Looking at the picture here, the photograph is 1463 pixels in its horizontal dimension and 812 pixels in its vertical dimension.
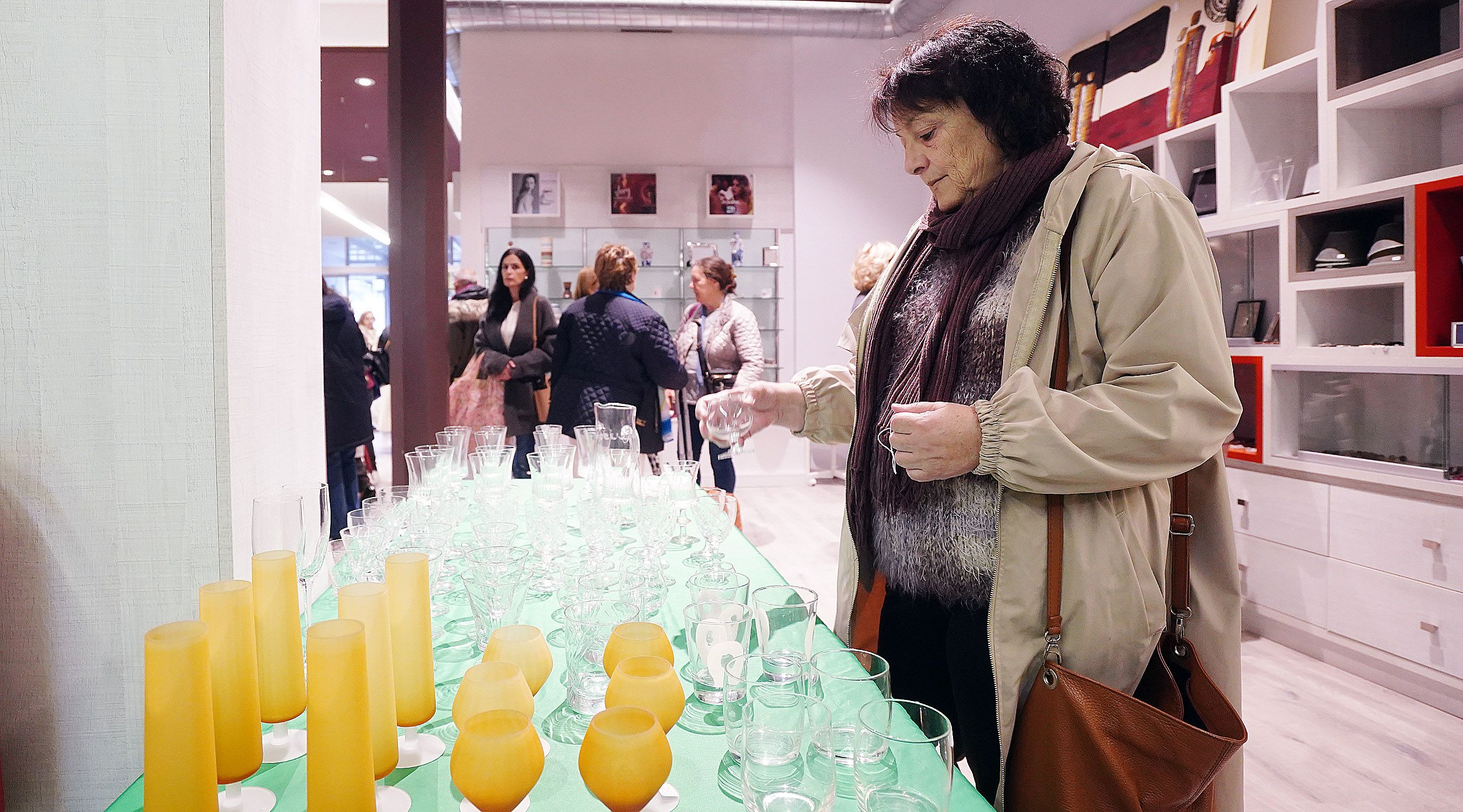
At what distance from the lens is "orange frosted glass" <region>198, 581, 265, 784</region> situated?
86 cm

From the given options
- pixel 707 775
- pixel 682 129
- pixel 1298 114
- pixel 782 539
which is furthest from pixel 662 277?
pixel 707 775

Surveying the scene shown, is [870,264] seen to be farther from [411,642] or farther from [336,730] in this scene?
[336,730]

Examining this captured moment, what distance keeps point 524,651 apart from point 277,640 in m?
0.28

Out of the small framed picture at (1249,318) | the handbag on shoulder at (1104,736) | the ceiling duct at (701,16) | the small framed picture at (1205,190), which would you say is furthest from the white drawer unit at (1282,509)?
the ceiling duct at (701,16)

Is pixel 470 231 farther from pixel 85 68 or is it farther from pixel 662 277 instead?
pixel 85 68

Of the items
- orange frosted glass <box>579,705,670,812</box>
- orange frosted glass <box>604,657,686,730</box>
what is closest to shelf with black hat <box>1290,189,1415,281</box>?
orange frosted glass <box>604,657,686,730</box>

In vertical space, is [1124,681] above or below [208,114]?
below

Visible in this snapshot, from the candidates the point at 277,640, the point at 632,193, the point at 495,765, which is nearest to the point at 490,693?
the point at 495,765

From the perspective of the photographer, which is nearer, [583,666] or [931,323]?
[583,666]

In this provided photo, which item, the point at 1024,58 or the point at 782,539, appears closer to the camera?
the point at 1024,58

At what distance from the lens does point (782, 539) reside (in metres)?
5.41

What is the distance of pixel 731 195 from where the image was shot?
7.47m

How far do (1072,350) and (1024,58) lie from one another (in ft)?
1.76

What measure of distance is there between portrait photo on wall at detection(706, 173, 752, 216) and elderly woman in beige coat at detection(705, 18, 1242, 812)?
5864 millimetres
